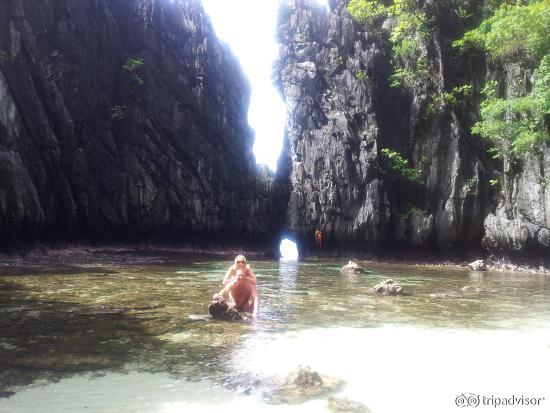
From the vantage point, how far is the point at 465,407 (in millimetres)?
3848

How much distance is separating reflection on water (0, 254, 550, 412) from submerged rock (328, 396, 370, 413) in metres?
0.08

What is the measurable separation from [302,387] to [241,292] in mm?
4128

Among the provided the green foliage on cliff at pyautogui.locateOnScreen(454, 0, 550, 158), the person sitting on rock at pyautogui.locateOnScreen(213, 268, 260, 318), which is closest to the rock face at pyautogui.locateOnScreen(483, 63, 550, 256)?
the green foliage on cliff at pyautogui.locateOnScreen(454, 0, 550, 158)

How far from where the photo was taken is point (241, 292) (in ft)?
27.0

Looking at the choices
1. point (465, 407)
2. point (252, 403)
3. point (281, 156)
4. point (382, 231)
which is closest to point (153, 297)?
point (252, 403)

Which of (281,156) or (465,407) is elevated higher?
(281,156)

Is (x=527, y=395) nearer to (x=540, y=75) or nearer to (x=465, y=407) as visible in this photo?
(x=465, y=407)

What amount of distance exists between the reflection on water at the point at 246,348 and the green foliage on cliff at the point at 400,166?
54.1ft

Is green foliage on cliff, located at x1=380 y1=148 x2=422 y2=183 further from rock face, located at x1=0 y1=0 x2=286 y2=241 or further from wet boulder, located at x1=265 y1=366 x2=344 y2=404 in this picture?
wet boulder, located at x1=265 y1=366 x2=344 y2=404

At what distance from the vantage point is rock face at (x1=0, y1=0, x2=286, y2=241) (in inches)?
855

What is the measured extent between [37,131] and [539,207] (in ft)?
84.3

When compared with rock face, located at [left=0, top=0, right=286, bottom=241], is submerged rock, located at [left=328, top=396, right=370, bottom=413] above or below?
below

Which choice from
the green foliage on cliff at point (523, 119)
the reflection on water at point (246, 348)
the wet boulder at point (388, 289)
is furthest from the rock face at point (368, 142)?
the reflection on water at point (246, 348)

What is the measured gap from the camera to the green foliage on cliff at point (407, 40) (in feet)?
90.2
